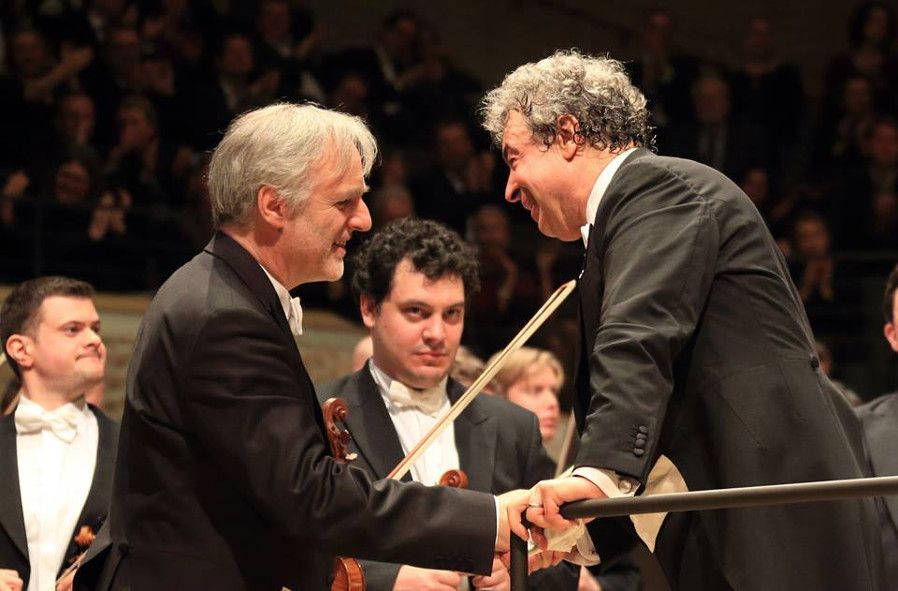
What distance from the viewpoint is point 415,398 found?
382 cm

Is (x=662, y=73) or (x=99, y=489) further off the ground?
(x=662, y=73)

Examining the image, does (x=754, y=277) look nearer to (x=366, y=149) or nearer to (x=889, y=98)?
(x=366, y=149)

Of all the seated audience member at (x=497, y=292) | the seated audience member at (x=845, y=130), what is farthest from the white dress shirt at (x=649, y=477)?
the seated audience member at (x=845, y=130)

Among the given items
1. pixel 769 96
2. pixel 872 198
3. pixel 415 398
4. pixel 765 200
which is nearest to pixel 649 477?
pixel 415 398

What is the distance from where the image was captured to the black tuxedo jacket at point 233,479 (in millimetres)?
2520

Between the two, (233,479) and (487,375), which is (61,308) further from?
(233,479)

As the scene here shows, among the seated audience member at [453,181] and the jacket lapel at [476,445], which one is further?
the seated audience member at [453,181]

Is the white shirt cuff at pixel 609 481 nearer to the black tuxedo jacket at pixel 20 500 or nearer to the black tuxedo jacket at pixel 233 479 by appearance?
the black tuxedo jacket at pixel 233 479

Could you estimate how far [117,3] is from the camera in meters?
8.23

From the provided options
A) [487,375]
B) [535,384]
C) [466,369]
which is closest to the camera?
[487,375]

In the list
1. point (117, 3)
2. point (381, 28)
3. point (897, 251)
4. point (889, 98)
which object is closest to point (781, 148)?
point (889, 98)

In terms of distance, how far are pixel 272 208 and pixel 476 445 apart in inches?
46.8

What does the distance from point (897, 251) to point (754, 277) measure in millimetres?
5673

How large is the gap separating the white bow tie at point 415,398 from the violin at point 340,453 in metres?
0.81
